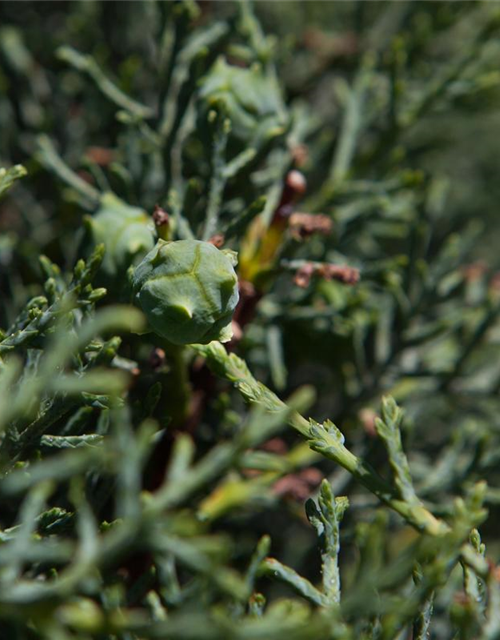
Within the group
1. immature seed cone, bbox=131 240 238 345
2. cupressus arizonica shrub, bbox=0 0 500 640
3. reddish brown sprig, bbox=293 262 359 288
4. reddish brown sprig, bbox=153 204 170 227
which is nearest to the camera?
cupressus arizonica shrub, bbox=0 0 500 640

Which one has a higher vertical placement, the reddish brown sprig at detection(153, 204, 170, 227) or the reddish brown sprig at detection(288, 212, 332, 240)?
the reddish brown sprig at detection(153, 204, 170, 227)

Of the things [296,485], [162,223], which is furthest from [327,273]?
[296,485]

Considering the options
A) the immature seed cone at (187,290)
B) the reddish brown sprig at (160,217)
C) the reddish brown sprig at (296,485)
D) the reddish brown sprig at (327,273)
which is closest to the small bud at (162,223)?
the reddish brown sprig at (160,217)

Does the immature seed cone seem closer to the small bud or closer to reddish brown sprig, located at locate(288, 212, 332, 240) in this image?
the small bud

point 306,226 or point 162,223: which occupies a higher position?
point 162,223

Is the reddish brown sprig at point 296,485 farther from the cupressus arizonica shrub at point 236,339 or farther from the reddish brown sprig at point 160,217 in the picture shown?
the reddish brown sprig at point 160,217

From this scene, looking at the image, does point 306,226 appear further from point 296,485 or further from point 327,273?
point 296,485

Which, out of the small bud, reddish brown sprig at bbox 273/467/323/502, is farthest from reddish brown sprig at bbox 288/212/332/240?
reddish brown sprig at bbox 273/467/323/502

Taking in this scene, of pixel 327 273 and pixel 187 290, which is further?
pixel 327 273
